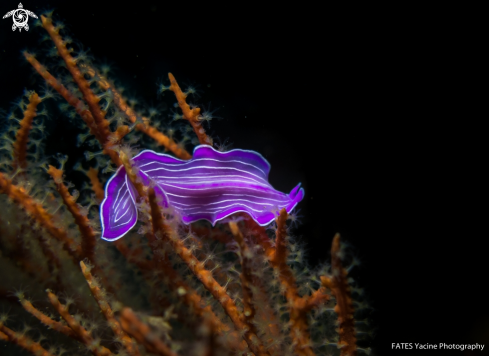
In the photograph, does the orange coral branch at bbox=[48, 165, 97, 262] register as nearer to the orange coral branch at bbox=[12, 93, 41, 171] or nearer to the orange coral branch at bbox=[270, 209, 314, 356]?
the orange coral branch at bbox=[12, 93, 41, 171]

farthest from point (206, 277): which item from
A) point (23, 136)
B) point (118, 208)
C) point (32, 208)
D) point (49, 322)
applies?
point (23, 136)

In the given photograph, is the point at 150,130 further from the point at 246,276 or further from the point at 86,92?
the point at 246,276

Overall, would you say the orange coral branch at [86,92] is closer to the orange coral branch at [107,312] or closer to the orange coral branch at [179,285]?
the orange coral branch at [179,285]

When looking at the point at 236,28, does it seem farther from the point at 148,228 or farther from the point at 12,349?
the point at 12,349

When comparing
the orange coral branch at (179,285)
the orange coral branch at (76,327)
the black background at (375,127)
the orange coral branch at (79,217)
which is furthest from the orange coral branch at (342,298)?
the orange coral branch at (79,217)

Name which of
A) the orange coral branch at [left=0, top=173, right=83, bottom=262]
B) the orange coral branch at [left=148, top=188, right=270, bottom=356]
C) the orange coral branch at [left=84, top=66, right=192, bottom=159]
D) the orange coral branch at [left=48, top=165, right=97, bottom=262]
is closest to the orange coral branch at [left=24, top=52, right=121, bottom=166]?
the orange coral branch at [left=84, top=66, right=192, bottom=159]

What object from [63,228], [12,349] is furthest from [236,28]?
[12,349]
